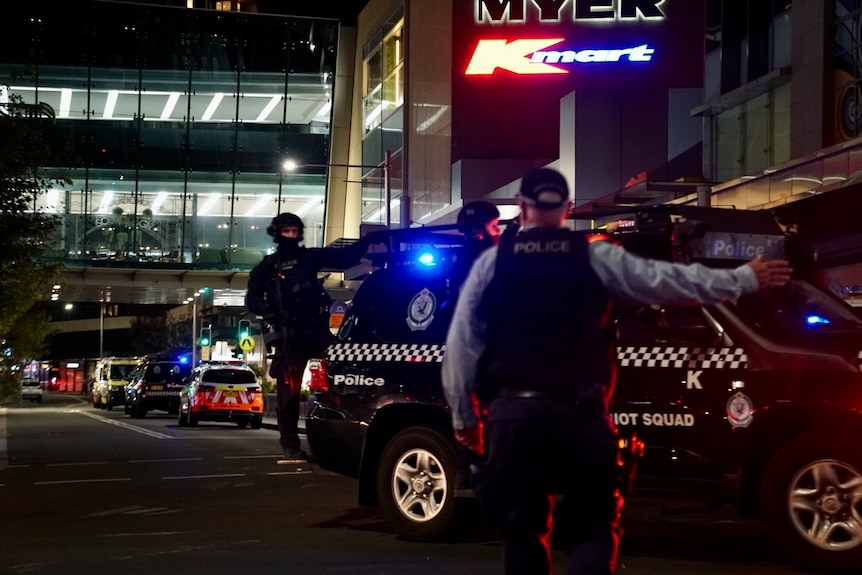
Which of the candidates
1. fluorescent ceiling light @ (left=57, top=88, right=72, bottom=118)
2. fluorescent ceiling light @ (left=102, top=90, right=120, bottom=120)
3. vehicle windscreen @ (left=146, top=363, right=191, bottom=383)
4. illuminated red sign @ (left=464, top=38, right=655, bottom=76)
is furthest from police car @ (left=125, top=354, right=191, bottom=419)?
fluorescent ceiling light @ (left=57, top=88, right=72, bottom=118)

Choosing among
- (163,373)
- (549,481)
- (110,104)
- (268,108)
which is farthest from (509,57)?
(549,481)

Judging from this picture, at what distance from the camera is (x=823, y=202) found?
17.6m

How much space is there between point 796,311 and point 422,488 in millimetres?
2730

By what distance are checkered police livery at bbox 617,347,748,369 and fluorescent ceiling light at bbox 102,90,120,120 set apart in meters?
45.3

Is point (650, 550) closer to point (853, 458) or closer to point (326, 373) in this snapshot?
point (853, 458)

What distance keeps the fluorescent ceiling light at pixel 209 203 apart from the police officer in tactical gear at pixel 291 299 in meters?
42.0

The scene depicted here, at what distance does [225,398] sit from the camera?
29.0 metres

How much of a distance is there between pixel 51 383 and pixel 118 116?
85185 mm

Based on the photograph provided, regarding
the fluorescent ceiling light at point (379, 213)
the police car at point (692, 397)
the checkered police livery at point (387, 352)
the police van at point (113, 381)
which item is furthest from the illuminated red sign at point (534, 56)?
the police van at point (113, 381)

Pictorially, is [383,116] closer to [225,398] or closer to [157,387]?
[157,387]

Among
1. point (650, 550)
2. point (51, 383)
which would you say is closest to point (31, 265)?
point (650, 550)

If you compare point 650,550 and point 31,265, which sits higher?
point 31,265

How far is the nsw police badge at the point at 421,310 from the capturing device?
28.9ft

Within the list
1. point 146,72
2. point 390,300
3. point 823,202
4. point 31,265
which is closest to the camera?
point 390,300
